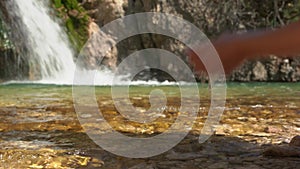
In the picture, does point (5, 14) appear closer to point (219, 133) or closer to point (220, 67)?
point (219, 133)

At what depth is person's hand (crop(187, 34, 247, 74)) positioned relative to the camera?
54.6 inches

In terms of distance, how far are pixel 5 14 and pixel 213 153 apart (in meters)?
9.45

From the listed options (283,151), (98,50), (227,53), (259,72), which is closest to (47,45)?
(98,50)

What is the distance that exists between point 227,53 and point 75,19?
1180cm

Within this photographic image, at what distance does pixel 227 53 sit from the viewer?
140 cm

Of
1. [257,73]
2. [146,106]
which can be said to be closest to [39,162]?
[146,106]

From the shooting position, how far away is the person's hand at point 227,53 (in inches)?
54.6

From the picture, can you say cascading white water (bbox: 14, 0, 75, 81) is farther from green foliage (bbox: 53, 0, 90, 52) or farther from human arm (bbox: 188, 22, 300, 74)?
human arm (bbox: 188, 22, 300, 74)

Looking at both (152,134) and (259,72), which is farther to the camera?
(259,72)

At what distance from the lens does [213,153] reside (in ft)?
8.29

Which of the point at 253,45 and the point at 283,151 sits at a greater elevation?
the point at 253,45

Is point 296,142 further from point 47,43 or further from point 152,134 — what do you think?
point 47,43

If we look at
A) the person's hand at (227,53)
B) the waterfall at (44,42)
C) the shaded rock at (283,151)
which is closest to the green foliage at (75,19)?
the waterfall at (44,42)

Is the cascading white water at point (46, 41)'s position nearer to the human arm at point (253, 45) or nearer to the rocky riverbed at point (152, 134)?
the rocky riverbed at point (152, 134)
